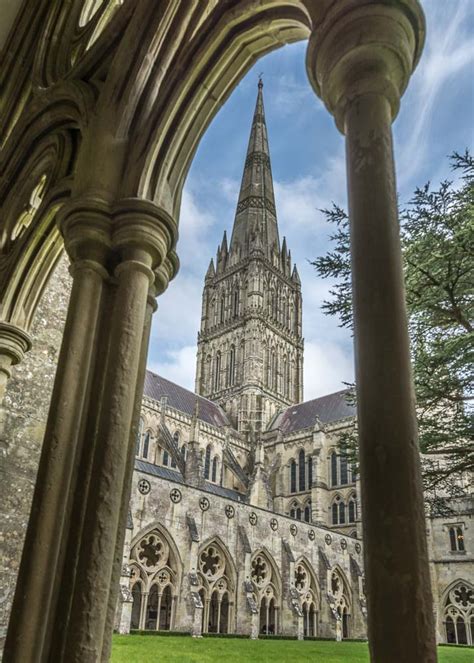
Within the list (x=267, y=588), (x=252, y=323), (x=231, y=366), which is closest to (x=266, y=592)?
(x=267, y=588)

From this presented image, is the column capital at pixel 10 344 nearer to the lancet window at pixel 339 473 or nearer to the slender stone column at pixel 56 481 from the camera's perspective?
the slender stone column at pixel 56 481

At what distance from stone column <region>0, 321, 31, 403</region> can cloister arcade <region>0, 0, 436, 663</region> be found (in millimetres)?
14

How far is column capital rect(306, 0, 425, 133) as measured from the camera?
237cm

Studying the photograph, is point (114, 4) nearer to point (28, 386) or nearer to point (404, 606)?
point (28, 386)

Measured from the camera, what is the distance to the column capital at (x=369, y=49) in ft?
7.76

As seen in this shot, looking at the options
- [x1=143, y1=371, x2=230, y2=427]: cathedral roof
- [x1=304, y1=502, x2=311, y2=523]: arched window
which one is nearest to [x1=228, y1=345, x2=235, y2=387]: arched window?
[x1=143, y1=371, x2=230, y2=427]: cathedral roof

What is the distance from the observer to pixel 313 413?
37344 millimetres

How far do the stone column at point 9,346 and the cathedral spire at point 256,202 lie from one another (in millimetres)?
39764

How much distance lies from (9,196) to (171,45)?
2.66 metres

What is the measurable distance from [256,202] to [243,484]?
2663cm

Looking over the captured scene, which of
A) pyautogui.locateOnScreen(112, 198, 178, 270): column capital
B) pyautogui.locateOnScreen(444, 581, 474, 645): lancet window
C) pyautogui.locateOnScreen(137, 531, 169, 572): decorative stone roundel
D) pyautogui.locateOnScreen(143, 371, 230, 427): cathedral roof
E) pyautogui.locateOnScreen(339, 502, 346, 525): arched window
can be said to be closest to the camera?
pyautogui.locateOnScreen(112, 198, 178, 270): column capital

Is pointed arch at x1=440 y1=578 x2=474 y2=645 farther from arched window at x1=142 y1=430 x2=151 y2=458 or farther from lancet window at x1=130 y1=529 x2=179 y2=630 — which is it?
arched window at x1=142 y1=430 x2=151 y2=458

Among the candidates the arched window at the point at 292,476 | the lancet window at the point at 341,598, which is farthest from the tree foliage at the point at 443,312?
the arched window at the point at 292,476

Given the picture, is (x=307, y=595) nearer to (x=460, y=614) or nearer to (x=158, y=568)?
(x=460, y=614)
